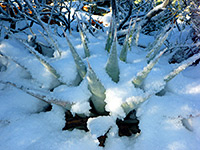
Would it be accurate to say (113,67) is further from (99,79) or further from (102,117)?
(102,117)

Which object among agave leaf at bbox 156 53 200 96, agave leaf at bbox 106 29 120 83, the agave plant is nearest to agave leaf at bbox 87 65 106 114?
the agave plant

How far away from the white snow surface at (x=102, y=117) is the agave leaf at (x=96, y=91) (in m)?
0.04

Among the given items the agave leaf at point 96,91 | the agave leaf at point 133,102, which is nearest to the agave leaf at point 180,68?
the agave leaf at point 133,102

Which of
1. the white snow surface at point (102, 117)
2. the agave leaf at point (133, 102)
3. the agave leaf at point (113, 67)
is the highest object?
the agave leaf at point (113, 67)

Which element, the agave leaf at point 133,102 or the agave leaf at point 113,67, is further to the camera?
the agave leaf at point 113,67

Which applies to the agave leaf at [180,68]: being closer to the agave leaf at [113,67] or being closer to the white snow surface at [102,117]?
the white snow surface at [102,117]

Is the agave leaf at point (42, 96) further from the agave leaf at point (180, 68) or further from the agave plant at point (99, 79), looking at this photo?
the agave leaf at point (180, 68)

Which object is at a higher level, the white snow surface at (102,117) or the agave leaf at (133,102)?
the agave leaf at (133,102)

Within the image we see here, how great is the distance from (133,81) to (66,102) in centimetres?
35

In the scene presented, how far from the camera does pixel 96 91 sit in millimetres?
704

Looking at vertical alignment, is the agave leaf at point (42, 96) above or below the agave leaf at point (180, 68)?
below

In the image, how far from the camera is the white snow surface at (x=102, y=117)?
25.5 inches

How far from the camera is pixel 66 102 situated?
0.69m

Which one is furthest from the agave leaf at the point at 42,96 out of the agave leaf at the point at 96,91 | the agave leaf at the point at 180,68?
the agave leaf at the point at 180,68
